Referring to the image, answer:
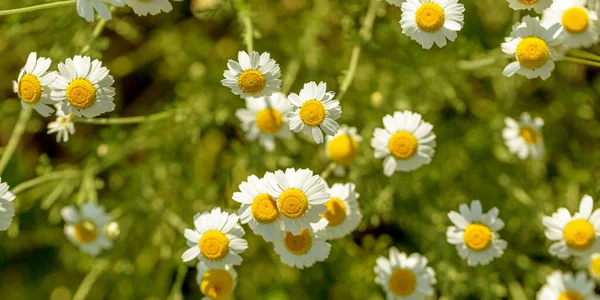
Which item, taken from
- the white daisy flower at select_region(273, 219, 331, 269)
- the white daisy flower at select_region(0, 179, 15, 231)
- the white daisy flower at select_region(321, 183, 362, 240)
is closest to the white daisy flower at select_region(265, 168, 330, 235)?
the white daisy flower at select_region(273, 219, 331, 269)

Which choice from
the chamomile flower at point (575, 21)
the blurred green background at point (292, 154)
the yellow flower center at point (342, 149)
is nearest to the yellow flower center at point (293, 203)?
the yellow flower center at point (342, 149)

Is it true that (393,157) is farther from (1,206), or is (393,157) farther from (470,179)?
(1,206)

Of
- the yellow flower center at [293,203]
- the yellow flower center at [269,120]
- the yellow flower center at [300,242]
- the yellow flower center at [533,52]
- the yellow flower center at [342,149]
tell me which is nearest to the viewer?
the yellow flower center at [293,203]

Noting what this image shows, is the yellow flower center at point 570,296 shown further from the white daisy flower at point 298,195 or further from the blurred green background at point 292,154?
the white daisy flower at point 298,195

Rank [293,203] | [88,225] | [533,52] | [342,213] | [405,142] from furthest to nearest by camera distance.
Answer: [88,225]
[405,142]
[342,213]
[533,52]
[293,203]

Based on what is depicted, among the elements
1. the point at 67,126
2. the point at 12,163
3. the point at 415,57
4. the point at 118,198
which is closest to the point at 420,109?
the point at 415,57

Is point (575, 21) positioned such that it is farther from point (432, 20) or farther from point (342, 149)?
point (342, 149)

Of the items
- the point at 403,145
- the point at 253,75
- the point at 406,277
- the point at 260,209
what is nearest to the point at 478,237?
the point at 406,277
